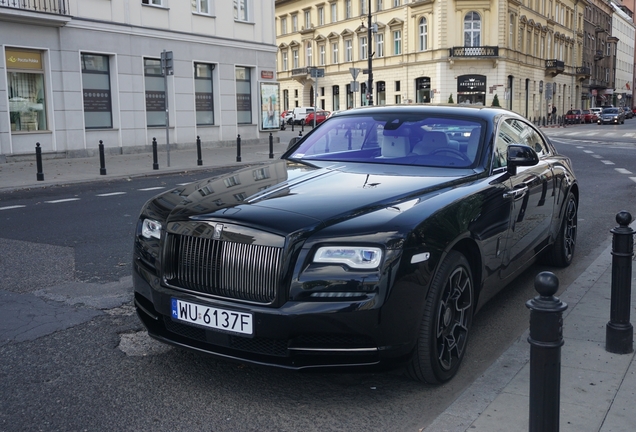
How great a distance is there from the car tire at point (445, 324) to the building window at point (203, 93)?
2356cm

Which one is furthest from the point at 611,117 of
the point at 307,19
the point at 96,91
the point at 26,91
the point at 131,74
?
the point at 26,91

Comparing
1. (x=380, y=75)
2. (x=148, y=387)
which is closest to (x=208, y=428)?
(x=148, y=387)

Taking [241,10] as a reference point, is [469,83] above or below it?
below

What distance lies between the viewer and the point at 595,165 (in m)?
18.7

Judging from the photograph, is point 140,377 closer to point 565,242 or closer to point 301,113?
point 565,242

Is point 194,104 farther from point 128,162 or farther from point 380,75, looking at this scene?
point 380,75

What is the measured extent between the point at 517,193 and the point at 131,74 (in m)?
20.6

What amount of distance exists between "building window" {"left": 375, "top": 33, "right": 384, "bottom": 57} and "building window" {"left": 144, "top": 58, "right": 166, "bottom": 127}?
1555 inches

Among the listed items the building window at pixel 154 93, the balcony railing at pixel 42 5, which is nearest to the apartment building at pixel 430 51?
the building window at pixel 154 93

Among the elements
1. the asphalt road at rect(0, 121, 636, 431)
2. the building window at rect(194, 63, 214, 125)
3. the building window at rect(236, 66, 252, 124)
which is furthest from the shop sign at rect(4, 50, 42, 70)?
the asphalt road at rect(0, 121, 636, 431)

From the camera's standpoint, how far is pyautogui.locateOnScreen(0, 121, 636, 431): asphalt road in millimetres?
3445

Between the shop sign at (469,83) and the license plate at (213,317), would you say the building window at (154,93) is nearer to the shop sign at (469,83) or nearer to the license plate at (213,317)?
the license plate at (213,317)

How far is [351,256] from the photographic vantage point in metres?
3.38

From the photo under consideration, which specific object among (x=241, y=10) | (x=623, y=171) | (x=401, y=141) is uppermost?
(x=241, y=10)
